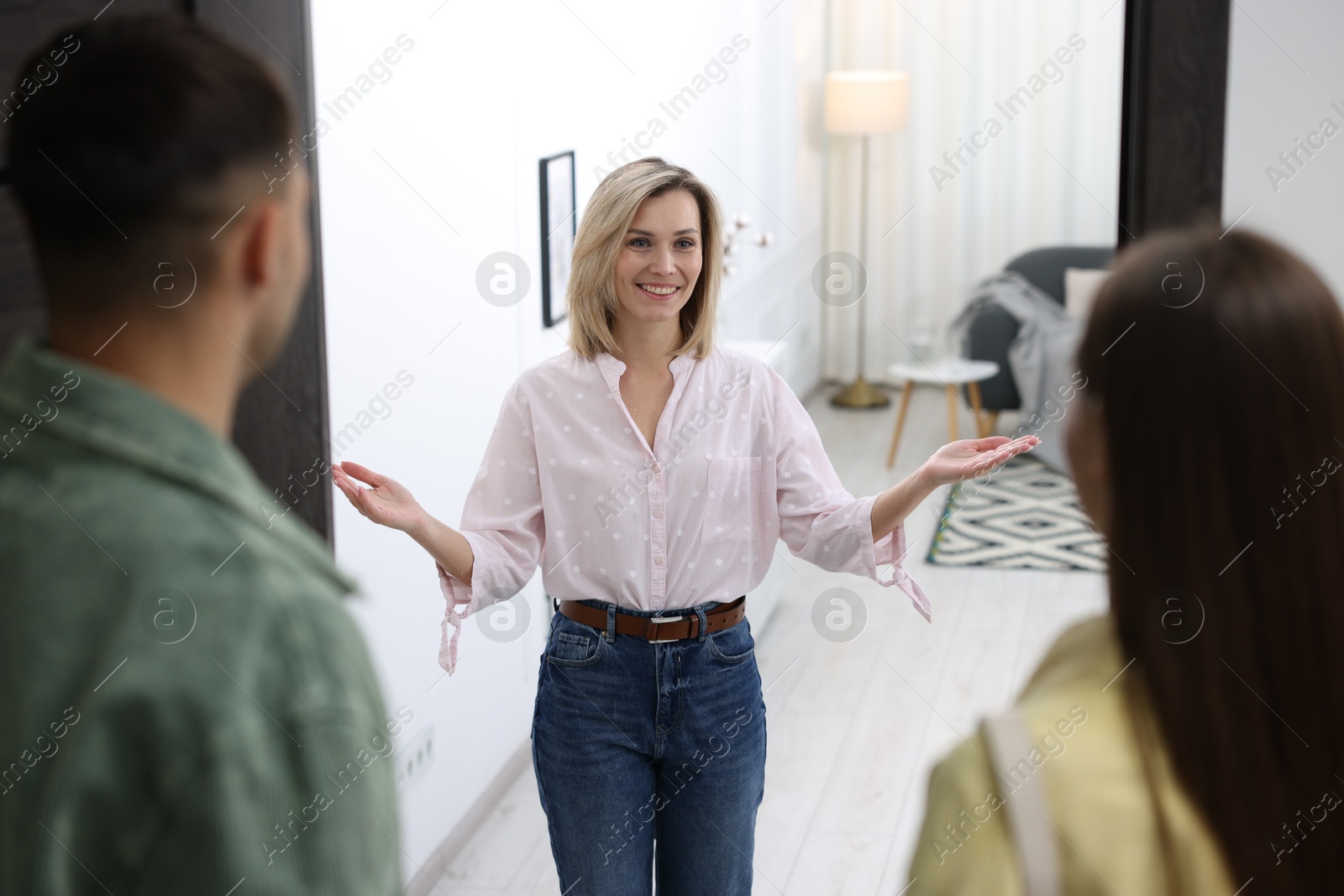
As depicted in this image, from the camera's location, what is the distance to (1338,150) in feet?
4.95

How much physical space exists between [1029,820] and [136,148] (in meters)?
0.58

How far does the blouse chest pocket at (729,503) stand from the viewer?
1.97m

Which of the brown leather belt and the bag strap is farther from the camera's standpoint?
the brown leather belt

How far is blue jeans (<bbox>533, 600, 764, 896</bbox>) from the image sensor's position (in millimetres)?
1908

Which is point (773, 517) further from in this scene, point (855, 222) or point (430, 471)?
point (855, 222)

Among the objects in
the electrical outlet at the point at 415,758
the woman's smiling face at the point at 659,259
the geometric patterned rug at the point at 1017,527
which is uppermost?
the woman's smiling face at the point at 659,259

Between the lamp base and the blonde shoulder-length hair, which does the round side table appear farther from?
the blonde shoulder-length hair

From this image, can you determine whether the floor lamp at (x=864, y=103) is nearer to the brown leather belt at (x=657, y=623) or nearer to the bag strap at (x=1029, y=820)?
the brown leather belt at (x=657, y=623)

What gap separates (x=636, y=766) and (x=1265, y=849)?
1.28m

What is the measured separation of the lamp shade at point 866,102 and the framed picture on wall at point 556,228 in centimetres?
356

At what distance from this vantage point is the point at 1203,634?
0.74 m

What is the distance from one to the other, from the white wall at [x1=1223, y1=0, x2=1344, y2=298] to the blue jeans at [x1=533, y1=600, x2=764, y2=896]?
0.91 metres

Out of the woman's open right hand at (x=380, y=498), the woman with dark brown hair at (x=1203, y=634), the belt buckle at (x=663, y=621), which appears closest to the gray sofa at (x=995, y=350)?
the belt buckle at (x=663, y=621)

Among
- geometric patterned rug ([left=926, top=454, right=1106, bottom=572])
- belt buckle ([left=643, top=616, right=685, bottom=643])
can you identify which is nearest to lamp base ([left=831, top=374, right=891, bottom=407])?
geometric patterned rug ([left=926, top=454, right=1106, bottom=572])
